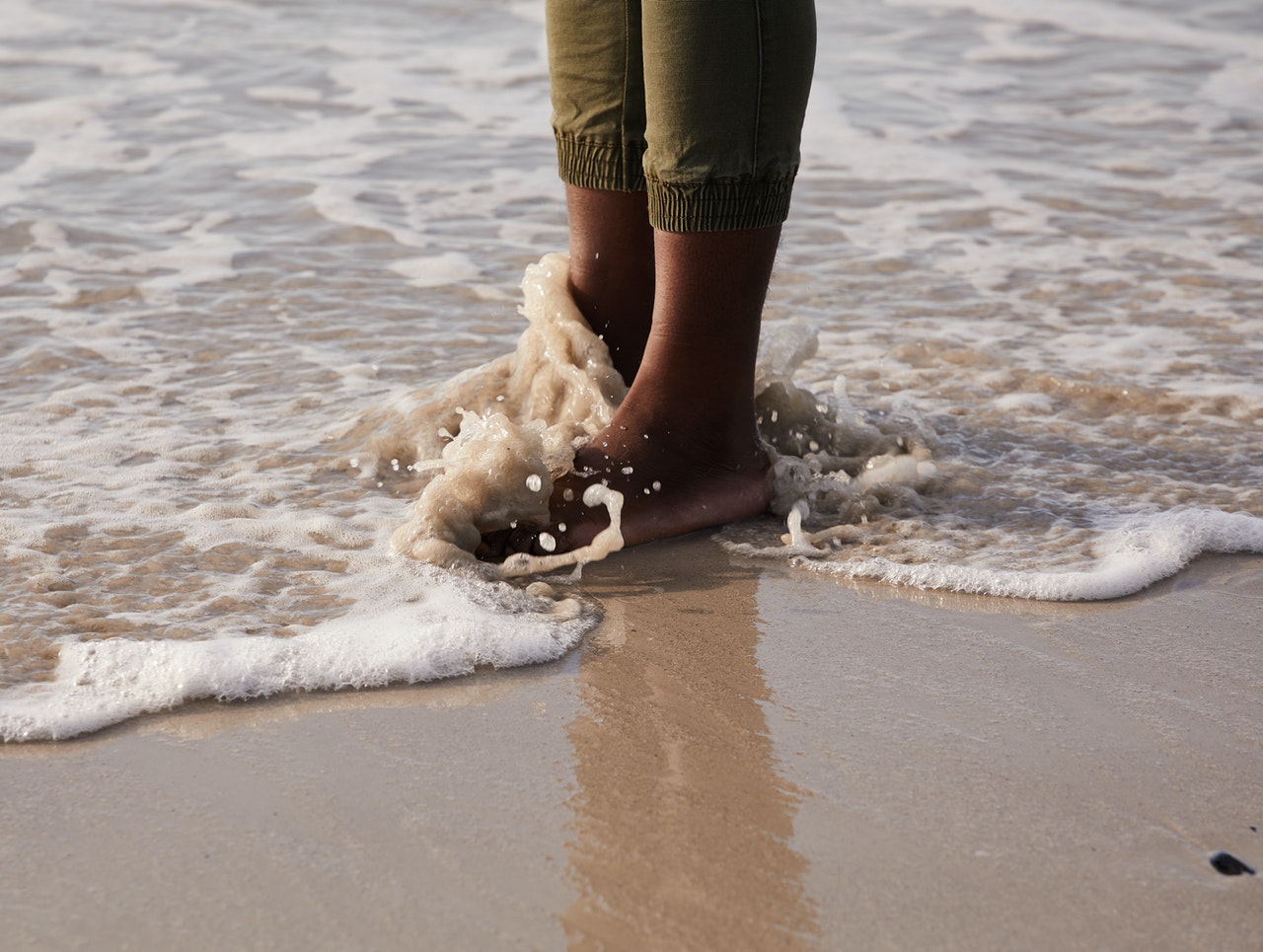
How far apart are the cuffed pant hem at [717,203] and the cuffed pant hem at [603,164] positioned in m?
0.29

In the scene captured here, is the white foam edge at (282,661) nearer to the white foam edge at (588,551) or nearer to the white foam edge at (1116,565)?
the white foam edge at (588,551)

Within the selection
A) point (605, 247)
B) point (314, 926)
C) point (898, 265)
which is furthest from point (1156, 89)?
point (314, 926)

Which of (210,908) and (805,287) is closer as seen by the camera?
(210,908)

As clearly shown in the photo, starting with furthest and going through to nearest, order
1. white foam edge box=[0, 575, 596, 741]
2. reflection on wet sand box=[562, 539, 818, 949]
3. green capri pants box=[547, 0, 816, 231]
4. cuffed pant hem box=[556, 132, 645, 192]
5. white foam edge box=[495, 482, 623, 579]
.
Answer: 1. cuffed pant hem box=[556, 132, 645, 192]
2. white foam edge box=[495, 482, 623, 579]
3. green capri pants box=[547, 0, 816, 231]
4. white foam edge box=[0, 575, 596, 741]
5. reflection on wet sand box=[562, 539, 818, 949]

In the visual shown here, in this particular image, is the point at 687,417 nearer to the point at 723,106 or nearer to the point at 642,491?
Answer: the point at 642,491

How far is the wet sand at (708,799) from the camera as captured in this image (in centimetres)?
126

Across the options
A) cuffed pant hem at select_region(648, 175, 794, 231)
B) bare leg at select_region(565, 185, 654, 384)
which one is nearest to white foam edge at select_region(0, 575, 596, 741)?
cuffed pant hem at select_region(648, 175, 794, 231)

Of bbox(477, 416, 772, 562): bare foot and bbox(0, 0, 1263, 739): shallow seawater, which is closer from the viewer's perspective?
bbox(0, 0, 1263, 739): shallow seawater

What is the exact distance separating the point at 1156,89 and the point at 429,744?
5909 millimetres

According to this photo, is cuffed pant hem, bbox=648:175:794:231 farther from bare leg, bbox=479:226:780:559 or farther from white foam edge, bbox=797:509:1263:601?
white foam edge, bbox=797:509:1263:601

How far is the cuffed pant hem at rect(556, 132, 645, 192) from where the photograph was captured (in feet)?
7.57

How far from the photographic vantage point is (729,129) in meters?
1.96

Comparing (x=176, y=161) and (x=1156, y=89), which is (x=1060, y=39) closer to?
(x=1156, y=89)

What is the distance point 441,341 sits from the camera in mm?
3166
